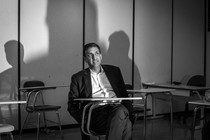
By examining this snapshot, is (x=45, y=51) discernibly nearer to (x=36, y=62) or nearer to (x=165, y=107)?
(x=36, y=62)

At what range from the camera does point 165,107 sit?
689 cm

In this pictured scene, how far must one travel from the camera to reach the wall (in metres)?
5.17

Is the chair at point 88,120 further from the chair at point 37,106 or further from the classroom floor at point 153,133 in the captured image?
the classroom floor at point 153,133

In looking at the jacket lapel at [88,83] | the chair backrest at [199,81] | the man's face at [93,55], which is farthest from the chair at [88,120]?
the chair backrest at [199,81]

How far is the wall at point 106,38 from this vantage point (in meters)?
5.17

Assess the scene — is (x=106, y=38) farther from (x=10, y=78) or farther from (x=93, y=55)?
(x=93, y=55)

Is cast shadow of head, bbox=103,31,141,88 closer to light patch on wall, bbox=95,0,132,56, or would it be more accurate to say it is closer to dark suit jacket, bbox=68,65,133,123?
light patch on wall, bbox=95,0,132,56

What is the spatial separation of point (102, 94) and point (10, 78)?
2166 millimetres

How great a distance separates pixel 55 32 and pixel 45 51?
1.19ft

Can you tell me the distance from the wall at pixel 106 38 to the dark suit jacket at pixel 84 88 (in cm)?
204

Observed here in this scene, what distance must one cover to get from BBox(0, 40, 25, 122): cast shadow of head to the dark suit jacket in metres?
2.00

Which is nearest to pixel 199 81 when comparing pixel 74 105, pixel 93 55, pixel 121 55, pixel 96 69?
pixel 121 55

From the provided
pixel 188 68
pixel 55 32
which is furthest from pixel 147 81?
pixel 55 32

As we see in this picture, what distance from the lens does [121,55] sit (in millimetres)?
6211
